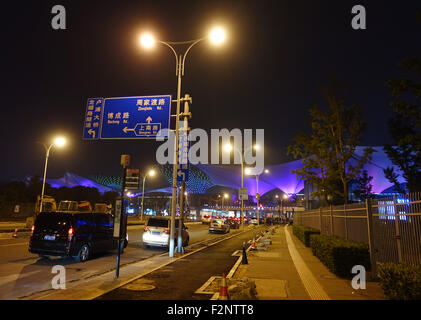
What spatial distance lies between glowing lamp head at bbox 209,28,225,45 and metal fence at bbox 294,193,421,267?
906cm

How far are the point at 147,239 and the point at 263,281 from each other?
9.33 meters

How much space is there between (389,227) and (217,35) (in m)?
10.3

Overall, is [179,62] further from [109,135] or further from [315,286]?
[315,286]

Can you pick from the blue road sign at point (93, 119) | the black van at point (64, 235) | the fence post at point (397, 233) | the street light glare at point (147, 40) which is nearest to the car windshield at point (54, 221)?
the black van at point (64, 235)

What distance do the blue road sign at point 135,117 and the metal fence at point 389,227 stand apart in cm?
944

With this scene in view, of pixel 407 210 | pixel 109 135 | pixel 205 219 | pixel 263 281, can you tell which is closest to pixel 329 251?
pixel 263 281

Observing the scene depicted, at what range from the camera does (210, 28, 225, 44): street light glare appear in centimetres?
1328

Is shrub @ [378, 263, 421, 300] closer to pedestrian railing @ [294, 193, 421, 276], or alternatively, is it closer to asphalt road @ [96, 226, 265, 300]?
pedestrian railing @ [294, 193, 421, 276]

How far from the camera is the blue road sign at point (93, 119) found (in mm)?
15539

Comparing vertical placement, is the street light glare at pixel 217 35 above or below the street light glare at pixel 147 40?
below

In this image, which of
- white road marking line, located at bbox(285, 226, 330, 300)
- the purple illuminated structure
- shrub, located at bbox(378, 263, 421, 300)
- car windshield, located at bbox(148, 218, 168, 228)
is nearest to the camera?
shrub, located at bbox(378, 263, 421, 300)

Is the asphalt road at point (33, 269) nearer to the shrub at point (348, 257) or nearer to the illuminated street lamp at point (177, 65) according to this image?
the illuminated street lamp at point (177, 65)

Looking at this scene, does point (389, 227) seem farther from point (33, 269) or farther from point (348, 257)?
point (33, 269)

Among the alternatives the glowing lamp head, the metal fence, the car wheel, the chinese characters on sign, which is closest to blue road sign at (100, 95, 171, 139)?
the chinese characters on sign
